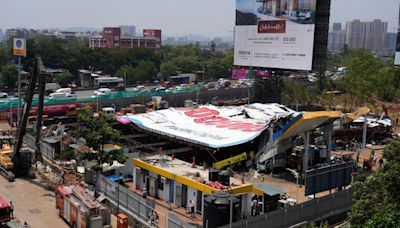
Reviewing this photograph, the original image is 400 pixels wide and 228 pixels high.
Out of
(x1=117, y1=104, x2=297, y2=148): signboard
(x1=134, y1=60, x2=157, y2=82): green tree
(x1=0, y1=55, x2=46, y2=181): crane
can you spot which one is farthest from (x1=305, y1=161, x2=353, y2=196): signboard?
(x1=134, y1=60, x2=157, y2=82): green tree

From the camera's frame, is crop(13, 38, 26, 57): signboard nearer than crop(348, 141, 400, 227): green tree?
No

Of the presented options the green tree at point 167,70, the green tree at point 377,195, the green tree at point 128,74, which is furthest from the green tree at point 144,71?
the green tree at point 377,195

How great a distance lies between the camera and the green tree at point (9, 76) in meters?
65.8

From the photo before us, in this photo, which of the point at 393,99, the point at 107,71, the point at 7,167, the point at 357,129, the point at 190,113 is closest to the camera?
the point at 7,167

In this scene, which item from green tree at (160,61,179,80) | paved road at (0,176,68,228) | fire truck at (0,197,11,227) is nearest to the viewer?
fire truck at (0,197,11,227)

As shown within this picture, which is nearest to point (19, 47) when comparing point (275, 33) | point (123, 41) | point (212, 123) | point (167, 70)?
point (212, 123)

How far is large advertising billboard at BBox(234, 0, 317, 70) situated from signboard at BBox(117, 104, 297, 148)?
6925 mm

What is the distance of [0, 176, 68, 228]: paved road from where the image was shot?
19188 mm

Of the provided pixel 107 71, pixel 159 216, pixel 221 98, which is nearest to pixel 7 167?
pixel 159 216

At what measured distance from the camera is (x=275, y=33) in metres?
42.6

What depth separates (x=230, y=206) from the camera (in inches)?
642

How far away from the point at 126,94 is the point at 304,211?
3853 centimetres

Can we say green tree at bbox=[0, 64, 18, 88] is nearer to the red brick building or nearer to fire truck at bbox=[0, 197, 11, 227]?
fire truck at bbox=[0, 197, 11, 227]

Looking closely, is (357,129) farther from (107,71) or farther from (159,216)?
(107,71)
